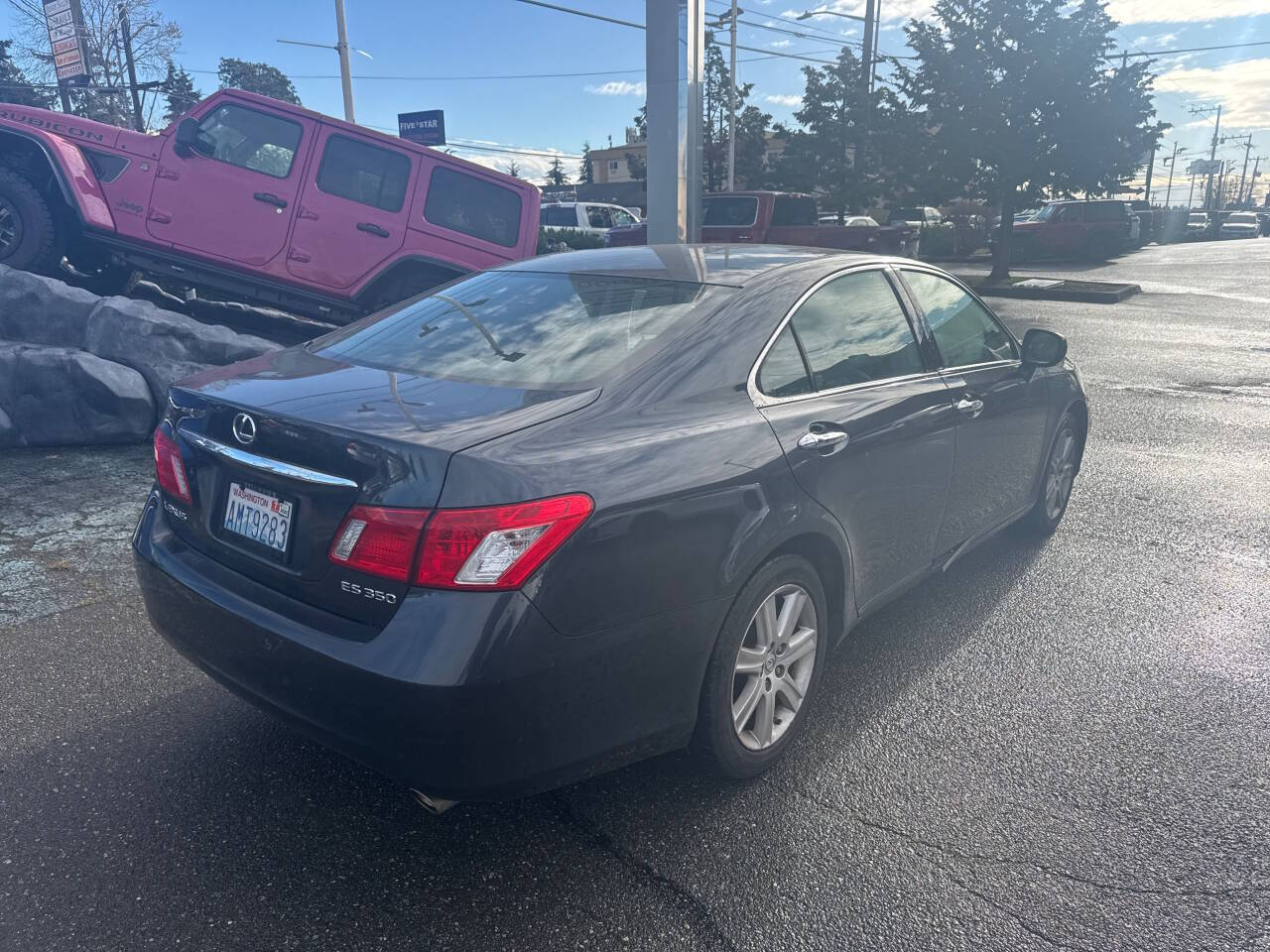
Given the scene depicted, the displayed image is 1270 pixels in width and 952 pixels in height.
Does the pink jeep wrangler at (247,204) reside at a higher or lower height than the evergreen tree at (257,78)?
lower

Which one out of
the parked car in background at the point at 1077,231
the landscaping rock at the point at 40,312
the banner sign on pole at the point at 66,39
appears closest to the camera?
the landscaping rock at the point at 40,312

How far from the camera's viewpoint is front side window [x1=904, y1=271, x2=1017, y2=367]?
3.92 m

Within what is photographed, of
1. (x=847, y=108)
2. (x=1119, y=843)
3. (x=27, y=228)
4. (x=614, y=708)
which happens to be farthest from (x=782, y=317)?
(x=847, y=108)

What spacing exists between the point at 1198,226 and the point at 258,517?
2535 inches

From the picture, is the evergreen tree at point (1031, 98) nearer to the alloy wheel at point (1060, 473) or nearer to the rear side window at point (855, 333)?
the alloy wheel at point (1060, 473)

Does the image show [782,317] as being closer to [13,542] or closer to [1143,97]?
[13,542]

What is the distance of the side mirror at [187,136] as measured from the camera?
8469 mm

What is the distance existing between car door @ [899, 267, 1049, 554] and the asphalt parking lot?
0.47 metres

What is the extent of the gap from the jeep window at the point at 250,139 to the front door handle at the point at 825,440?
7.31 m

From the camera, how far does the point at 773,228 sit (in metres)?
17.2

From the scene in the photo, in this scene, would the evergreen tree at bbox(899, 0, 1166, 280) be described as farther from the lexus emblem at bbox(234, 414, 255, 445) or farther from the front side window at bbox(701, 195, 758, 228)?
the lexus emblem at bbox(234, 414, 255, 445)

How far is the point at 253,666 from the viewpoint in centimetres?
246

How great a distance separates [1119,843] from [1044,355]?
2527 mm

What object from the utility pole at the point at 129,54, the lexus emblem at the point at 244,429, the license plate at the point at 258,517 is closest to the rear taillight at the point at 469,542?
the license plate at the point at 258,517
